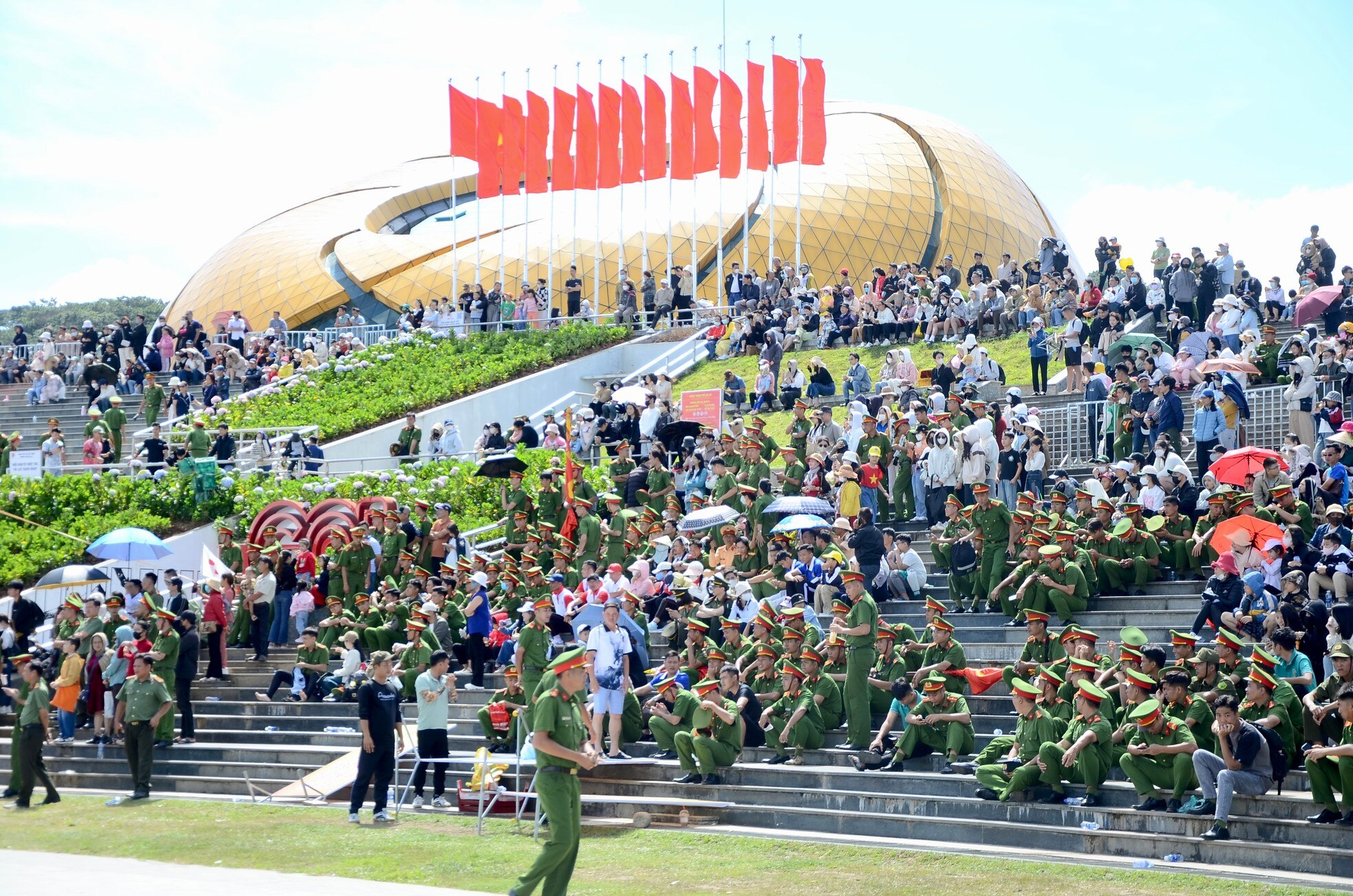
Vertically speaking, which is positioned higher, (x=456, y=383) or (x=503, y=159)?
(x=503, y=159)

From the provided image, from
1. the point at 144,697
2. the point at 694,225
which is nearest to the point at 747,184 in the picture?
the point at 694,225

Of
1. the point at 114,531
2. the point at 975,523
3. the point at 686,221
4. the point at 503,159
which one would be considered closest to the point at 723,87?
the point at 503,159

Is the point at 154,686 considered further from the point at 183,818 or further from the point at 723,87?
the point at 723,87

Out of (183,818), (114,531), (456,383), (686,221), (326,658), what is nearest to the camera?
(183,818)

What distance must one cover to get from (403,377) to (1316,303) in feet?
57.8

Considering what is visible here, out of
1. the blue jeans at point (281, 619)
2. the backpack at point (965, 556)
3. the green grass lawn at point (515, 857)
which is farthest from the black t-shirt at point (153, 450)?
the backpack at point (965, 556)

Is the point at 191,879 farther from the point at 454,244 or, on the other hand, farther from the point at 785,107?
the point at 454,244

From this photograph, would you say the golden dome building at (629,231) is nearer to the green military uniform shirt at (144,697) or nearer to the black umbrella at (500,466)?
the black umbrella at (500,466)

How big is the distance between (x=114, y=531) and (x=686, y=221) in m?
26.7

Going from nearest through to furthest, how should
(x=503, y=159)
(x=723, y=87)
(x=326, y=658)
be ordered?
(x=326, y=658)
(x=723, y=87)
(x=503, y=159)

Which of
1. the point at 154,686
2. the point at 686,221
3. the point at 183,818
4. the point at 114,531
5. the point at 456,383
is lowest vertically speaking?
the point at 183,818

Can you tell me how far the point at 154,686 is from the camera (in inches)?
620

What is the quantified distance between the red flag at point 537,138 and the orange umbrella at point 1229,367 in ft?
70.5

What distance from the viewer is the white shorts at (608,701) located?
14352 mm
